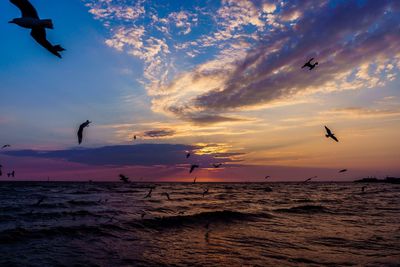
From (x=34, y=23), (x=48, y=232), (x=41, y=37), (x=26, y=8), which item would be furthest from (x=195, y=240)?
(x=26, y=8)

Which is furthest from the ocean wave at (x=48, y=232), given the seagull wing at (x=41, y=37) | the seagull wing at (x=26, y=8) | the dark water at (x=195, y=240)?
the seagull wing at (x=26, y=8)

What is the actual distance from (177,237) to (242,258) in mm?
4801

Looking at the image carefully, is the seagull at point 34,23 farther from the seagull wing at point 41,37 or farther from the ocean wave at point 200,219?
the ocean wave at point 200,219

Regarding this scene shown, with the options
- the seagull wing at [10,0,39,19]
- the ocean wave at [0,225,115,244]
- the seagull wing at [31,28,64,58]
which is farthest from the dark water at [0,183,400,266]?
the seagull wing at [10,0,39,19]

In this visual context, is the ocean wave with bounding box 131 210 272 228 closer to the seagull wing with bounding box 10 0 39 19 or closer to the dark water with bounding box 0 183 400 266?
the dark water with bounding box 0 183 400 266

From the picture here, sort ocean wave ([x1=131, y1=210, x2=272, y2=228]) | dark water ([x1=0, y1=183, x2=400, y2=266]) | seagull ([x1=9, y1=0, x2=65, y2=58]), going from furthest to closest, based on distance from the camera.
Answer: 1. ocean wave ([x1=131, y1=210, x2=272, y2=228])
2. dark water ([x1=0, y1=183, x2=400, y2=266])
3. seagull ([x1=9, y1=0, x2=65, y2=58])

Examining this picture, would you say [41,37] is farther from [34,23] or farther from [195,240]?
[195,240]

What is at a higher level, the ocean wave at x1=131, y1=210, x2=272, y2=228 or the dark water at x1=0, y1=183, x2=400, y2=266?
the ocean wave at x1=131, y1=210, x2=272, y2=228

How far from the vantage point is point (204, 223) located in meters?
20.2

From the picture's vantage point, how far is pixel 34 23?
5883mm

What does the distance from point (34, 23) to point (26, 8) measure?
322 mm

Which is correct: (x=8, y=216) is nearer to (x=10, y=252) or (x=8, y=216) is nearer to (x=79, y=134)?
(x=10, y=252)

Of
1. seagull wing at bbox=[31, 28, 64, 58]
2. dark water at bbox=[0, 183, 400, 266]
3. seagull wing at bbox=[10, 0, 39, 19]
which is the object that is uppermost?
seagull wing at bbox=[10, 0, 39, 19]

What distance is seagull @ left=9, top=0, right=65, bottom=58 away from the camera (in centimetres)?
587
